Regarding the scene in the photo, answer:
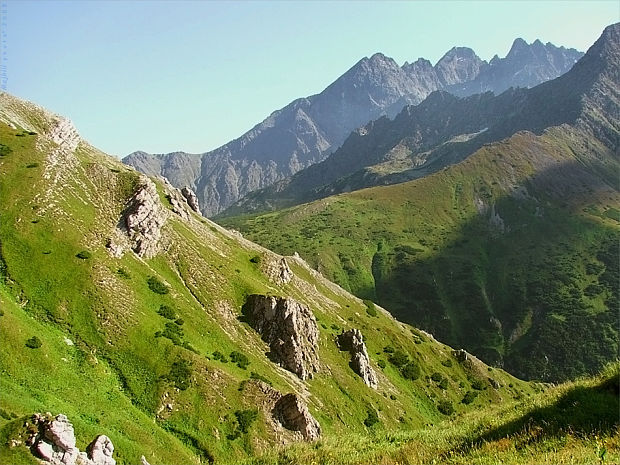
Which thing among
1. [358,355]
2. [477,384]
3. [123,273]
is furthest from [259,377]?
[477,384]

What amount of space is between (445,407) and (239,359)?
4878cm

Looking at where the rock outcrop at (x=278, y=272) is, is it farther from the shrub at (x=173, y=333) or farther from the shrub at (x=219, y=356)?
the shrub at (x=173, y=333)

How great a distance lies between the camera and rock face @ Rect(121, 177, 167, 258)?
225ft

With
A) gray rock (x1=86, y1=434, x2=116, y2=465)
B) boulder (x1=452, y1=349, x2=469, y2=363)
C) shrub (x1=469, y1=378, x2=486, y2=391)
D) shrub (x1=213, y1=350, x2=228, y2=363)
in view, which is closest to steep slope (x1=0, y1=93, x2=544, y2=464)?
shrub (x1=213, y1=350, x2=228, y2=363)

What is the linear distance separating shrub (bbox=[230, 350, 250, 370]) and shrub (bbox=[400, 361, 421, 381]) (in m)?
42.7

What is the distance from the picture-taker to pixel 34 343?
42.0 meters

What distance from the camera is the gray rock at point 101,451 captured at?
33.3 metres

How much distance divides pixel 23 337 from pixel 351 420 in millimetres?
45315

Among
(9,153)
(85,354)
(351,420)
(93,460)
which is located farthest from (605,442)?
(9,153)

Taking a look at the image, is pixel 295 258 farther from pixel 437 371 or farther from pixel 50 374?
pixel 50 374

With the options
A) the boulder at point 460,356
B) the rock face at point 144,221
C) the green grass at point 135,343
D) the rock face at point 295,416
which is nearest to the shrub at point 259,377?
the green grass at point 135,343

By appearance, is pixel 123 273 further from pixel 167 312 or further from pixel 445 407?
pixel 445 407

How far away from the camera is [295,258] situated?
4803 inches

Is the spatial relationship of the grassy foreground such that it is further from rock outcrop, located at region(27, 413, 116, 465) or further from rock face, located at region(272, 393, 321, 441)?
rock face, located at region(272, 393, 321, 441)
